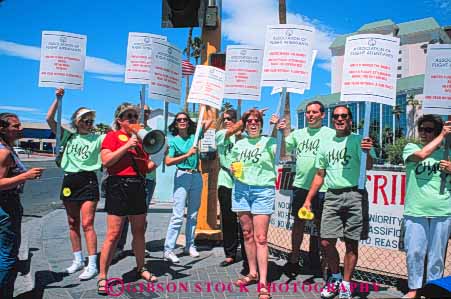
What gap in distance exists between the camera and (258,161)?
14.4 ft

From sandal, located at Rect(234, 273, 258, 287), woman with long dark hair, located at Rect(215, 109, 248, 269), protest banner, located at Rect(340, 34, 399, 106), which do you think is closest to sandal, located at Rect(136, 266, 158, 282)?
sandal, located at Rect(234, 273, 258, 287)

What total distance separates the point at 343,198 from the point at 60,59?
11.3ft

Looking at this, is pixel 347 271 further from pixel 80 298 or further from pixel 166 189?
pixel 166 189

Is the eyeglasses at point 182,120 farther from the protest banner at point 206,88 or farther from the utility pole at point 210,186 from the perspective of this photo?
the utility pole at point 210,186

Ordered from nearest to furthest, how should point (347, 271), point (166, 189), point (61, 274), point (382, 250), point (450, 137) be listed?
point (450, 137)
point (347, 271)
point (61, 274)
point (382, 250)
point (166, 189)

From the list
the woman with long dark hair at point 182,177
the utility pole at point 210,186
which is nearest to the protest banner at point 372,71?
the woman with long dark hair at point 182,177

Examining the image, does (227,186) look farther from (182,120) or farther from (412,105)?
(412,105)

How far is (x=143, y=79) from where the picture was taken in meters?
4.79

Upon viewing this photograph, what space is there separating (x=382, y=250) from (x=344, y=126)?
181 cm

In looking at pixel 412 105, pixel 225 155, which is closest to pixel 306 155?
pixel 225 155

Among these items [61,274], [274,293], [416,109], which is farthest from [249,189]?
[416,109]

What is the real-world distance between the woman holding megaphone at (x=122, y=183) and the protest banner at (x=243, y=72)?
1.49 m

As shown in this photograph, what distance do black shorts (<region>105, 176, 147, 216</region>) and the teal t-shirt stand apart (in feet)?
3.33

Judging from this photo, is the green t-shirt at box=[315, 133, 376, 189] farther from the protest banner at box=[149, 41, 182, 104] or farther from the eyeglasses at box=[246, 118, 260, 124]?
the protest banner at box=[149, 41, 182, 104]
